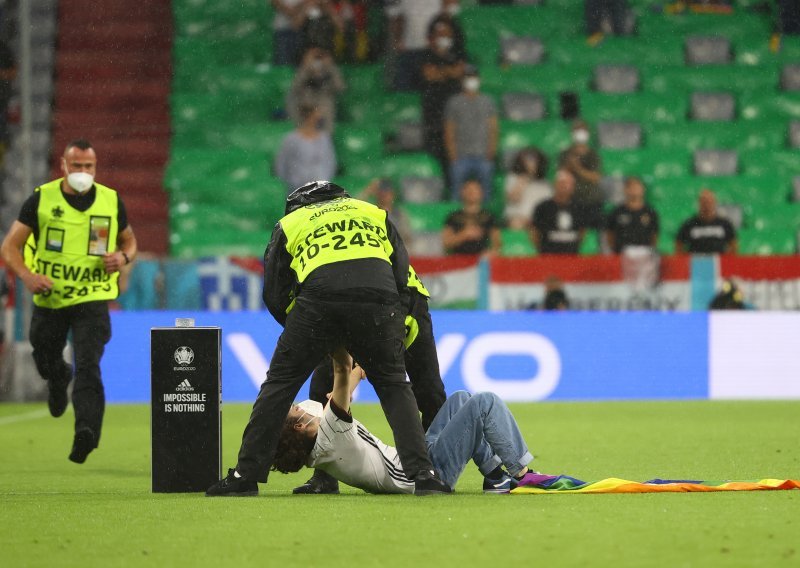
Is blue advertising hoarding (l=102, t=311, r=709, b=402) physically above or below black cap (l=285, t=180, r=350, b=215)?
below

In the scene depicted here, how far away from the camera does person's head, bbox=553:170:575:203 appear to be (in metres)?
18.2

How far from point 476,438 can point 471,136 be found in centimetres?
1267

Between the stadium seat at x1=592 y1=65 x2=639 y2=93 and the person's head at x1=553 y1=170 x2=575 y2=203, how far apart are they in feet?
13.1

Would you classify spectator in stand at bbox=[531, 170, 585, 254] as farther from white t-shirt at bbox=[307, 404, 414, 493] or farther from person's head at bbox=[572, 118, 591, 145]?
white t-shirt at bbox=[307, 404, 414, 493]

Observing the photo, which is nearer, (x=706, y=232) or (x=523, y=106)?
(x=706, y=232)

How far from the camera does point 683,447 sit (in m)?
10.5

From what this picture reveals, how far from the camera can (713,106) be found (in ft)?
72.5

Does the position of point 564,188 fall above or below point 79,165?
below

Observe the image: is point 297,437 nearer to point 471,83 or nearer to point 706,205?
point 706,205

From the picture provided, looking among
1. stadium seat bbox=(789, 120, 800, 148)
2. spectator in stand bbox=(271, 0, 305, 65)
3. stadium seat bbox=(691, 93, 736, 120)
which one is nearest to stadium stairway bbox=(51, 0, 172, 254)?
spectator in stand bbox=(271, 0, 305, 65)

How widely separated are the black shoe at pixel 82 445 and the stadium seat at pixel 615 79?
46.5 ft

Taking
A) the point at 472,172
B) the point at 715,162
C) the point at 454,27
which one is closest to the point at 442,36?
the point at 454,27

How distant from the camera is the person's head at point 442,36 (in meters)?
20.5

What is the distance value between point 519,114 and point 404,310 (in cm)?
1432
